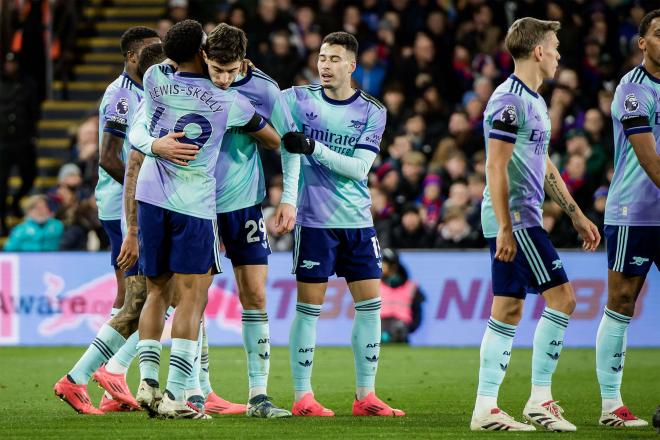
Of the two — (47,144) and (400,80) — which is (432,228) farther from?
(47,144)

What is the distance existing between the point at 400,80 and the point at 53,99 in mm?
7083

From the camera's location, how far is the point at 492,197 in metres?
7.63

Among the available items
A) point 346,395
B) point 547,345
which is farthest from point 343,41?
point 346,395

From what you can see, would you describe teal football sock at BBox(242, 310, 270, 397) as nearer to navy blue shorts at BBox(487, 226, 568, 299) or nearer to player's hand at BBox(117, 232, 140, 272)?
player's hand at BBox(117, 232, 140, 272)

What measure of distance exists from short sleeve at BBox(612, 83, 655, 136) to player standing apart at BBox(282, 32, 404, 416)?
1752mm

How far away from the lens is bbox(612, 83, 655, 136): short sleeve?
813 centimetres

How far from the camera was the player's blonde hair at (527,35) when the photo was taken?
7785 mm

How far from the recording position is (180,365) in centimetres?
783

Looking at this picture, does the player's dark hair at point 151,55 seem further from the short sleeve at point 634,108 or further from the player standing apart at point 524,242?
the short sleeve at point 634,108

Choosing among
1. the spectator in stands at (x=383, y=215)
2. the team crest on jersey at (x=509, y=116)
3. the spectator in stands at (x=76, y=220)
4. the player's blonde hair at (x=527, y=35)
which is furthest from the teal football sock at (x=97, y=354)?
the spectator in stands at (x=76, y=220)

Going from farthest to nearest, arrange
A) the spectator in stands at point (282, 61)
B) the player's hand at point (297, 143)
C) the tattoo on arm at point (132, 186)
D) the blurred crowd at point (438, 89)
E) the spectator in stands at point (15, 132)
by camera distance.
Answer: the spectator in stands at point (15, 132)
the spectator in stands at point (282, 61)
the blurred crowd at point (438, 89)
the player's hand at point (297, 143)
the tattoo on arm at point (132, 186)

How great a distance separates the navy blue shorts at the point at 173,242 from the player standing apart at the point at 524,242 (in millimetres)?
1777

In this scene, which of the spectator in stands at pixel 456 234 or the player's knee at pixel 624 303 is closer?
the player's knee at pixel 624 303

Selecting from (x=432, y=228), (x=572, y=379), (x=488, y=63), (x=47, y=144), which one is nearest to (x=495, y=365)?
(x=572, y=379)
